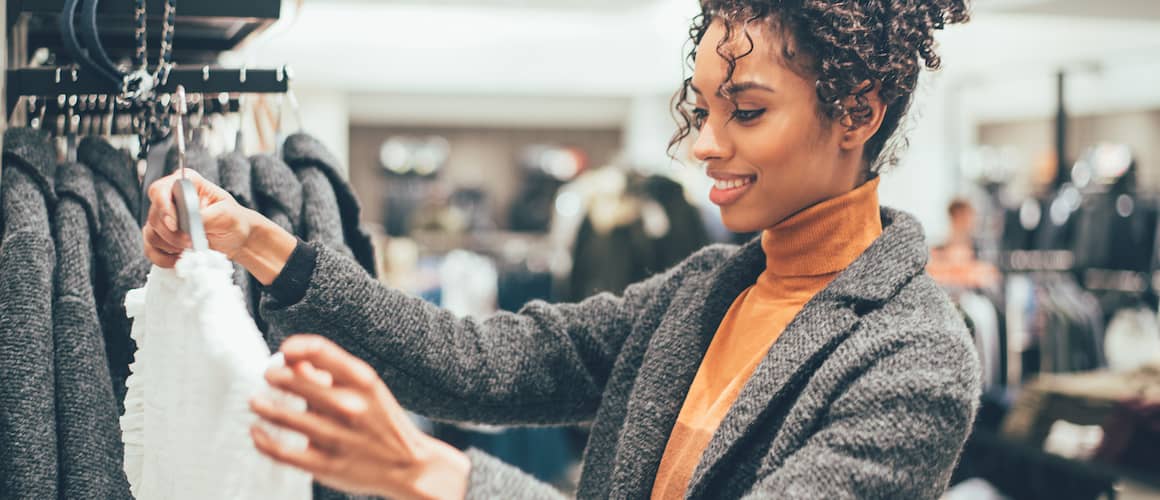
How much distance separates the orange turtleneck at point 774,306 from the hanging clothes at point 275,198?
48 centimetres

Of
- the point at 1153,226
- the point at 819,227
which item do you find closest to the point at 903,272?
the point at 819,227

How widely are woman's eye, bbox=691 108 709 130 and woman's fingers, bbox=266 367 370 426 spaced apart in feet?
2.05

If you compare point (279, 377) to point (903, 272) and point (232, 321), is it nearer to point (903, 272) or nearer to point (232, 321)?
point (232, 321)

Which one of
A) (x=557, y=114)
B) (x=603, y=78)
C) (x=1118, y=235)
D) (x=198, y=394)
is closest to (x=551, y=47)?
(x=603, y=78)

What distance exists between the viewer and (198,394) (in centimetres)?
80

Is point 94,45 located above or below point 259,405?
above

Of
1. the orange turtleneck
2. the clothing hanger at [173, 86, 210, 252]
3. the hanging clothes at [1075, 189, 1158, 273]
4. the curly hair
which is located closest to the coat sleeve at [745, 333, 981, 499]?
the orange turtleneck

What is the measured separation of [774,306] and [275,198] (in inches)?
24.0

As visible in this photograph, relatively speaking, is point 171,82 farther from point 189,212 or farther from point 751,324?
point 751,324

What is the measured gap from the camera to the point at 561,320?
50.6 inches

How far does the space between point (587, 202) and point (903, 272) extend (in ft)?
10.3

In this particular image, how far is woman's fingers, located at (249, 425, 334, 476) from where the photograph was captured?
673mm

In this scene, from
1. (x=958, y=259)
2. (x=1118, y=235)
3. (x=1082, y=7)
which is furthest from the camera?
(x=1118, y=235)

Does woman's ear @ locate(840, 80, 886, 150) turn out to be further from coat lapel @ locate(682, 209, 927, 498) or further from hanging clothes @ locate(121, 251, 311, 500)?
hanging clothes @ locate(121, 251, 311, 500)
